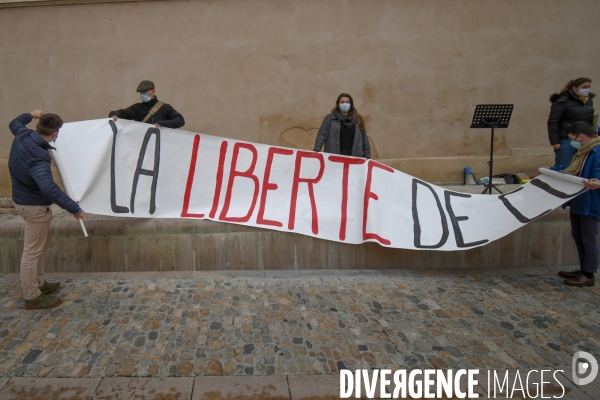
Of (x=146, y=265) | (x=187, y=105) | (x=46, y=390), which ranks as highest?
(x=187, y=105)

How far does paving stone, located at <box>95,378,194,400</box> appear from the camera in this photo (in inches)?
112

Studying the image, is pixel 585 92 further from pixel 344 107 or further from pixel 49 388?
pixel 49 388

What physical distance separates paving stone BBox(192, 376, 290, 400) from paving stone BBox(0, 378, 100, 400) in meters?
0.71

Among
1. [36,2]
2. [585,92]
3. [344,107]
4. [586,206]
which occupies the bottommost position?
[586,206]

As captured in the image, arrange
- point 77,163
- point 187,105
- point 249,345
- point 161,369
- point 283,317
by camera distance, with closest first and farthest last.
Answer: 1. point 161,369
2. point 249,345
3. point 283,317
4. point 77,163
5. point 187,105

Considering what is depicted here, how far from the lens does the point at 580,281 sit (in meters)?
4.78

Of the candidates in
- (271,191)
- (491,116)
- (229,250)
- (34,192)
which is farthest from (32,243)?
(491,116)

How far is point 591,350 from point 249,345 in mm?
2738

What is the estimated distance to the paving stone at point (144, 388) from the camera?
2853 millimetres

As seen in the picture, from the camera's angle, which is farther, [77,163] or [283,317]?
[77,163]

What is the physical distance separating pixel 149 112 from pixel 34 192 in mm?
1913

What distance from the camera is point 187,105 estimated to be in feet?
26.9

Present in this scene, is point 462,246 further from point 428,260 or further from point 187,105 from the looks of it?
point 187,105

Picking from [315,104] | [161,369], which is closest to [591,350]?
[161,369]
